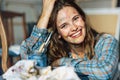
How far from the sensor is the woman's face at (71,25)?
1.03 metres

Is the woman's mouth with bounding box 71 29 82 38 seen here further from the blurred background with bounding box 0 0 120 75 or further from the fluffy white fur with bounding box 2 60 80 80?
the blurred background with bounding box 0 0 120 75

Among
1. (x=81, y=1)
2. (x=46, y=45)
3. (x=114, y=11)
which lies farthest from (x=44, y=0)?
(x=81, y=1)

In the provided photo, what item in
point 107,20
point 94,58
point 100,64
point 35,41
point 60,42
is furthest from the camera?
point 107,20

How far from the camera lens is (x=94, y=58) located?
3.19ft

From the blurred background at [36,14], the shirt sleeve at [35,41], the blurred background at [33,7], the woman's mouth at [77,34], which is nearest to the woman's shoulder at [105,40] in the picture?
the woman's mouth at [77,34]

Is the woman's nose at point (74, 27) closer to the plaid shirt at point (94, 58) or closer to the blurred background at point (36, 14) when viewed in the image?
the plaid shirt at point (94, 58)

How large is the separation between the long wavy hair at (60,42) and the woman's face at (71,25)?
0.03 m

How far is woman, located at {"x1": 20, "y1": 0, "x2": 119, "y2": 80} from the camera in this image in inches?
37.7

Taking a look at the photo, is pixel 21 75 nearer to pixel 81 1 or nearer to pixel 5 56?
pixel 5 56

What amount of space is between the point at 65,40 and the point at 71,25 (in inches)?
5.9

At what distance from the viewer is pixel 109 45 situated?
0.96 metres

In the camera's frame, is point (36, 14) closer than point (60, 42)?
No

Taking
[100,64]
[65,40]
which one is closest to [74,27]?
[65,40]

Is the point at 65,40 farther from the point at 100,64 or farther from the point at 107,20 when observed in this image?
the point at 107,20
